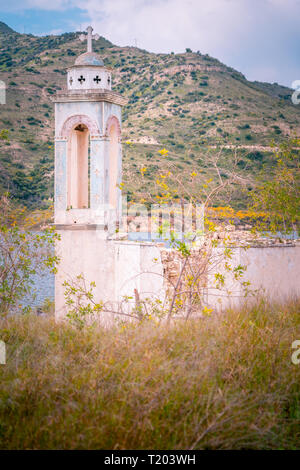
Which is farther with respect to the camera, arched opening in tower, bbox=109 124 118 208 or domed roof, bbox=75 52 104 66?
arched opening in tower, bbox=109 124 118 208

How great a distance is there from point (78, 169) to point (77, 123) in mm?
1328

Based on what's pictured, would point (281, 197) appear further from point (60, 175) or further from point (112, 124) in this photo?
point (60, 175)

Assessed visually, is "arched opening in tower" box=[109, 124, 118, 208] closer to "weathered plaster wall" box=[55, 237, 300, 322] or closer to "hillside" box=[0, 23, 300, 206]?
"weathered plaster wall" box=[55, 237, 300, 322]

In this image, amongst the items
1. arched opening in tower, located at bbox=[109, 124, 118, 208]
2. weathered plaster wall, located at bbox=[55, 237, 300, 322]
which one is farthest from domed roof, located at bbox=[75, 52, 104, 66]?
weathered plaster wall, located at bbox=[55, 237, 300, 322]

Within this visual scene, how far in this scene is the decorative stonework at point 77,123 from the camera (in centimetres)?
984

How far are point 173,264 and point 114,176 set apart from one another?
10.1 feet

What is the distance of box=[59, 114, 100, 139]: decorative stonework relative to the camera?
9844 millimetres

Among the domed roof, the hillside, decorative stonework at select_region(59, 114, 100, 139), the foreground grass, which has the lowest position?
the foreground grass

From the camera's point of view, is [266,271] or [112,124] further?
[112,124]

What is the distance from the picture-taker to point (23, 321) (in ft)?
18.7

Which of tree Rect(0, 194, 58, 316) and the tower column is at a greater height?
the tower column

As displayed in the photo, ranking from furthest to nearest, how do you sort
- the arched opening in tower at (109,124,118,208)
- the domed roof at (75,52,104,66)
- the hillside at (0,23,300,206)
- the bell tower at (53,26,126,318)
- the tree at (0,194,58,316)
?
1. the hillside at (0,23,300,206)
2. the arched opening in tower at (109,124,118,208)
3. the domed roof at (75,52,104,66)
4. the bell tower at (53,26,126,318)
5. the tree at (0,194,58,316)

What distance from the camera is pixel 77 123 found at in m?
9.96

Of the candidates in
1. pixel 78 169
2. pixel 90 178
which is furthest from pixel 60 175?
pixel 78 169
